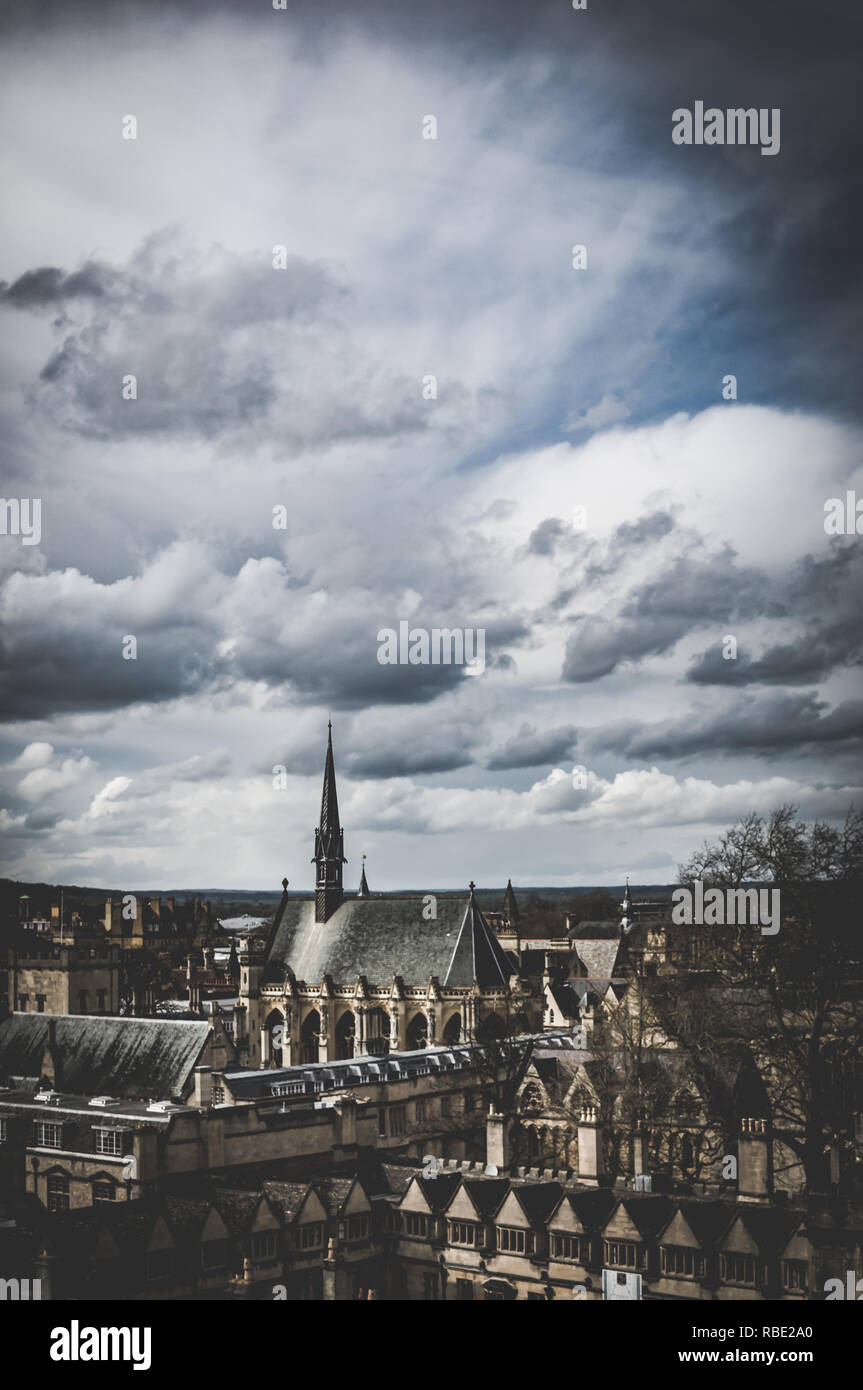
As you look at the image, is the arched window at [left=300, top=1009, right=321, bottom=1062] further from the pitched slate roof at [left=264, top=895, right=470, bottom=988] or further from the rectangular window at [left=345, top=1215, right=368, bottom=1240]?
the rectangular window at [left=345, top=1215, right=368, bottom=1240]

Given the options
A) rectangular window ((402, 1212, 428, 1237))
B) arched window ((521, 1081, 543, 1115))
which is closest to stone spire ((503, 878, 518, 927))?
arched window ((521, 1081, 543, 1115))

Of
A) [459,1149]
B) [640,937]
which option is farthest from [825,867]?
[640,937]

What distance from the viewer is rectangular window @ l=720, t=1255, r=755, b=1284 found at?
95.0 ft

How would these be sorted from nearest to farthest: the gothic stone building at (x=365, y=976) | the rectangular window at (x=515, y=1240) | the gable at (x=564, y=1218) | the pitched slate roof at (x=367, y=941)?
the gable at (x=564, y=1218) → the rectangular window at (x=515, y=1240) → the gothic stone building at (x=365, y=976) → the pitched slate roof at (x=367, y=941)

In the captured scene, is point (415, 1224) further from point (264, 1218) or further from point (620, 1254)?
point (620, 1254)

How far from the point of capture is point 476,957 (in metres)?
73.2

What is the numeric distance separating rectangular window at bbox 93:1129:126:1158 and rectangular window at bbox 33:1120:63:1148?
1684mm

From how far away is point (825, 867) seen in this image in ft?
117

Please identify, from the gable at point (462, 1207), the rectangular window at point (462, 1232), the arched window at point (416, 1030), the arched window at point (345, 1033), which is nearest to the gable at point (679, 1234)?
the gable at point (462, 1207)

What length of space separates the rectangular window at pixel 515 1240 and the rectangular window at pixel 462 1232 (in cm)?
72

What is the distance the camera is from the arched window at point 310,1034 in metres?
79.0

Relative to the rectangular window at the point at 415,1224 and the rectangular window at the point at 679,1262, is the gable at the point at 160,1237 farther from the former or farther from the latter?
the rectangular window at the point at 679,1262

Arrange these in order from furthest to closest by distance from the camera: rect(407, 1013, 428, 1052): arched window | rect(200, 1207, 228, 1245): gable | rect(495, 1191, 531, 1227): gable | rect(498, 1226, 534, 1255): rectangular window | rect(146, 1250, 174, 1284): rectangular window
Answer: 1. rect(407, 1013, 428, 1052): arched window
2. rect(495, 1191, 531, 1227): gable
3. rect(498, 1226, 534, 1255): rectangular window
4. rect(200, 1207, 228, 1245): gable
5. rect(146, 1250, 174, 1284): rectangular window

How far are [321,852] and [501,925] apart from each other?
14.8 meters
